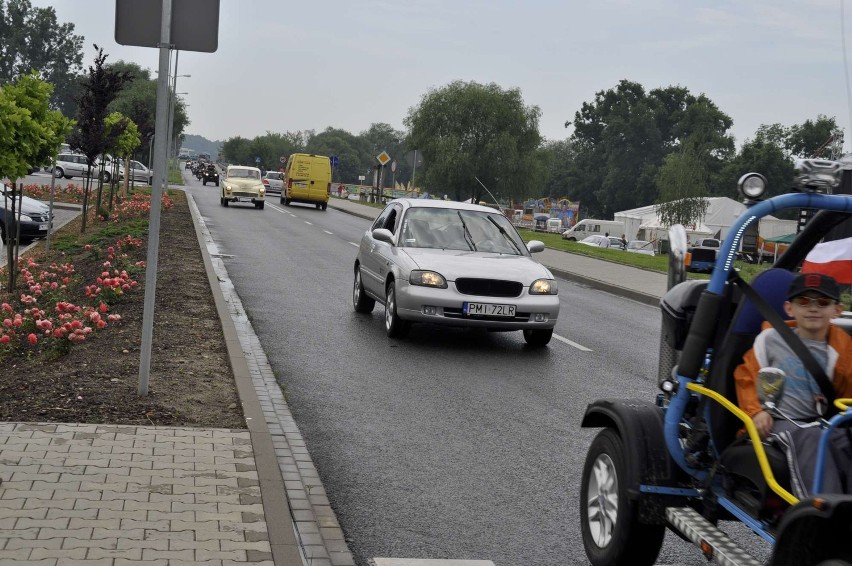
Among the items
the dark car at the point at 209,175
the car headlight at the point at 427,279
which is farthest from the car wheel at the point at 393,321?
the dark car at the point at 209,175

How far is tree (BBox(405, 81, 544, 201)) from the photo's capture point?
59.1m

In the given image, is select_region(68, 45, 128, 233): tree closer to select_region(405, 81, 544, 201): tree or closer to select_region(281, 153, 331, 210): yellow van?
select_region(281, 153, 331, 210): yellow van

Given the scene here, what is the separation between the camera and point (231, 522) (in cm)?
499

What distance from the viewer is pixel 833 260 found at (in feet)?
14.5

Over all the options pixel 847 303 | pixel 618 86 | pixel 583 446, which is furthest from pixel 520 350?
pixel 618 86

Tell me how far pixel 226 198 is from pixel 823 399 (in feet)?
141

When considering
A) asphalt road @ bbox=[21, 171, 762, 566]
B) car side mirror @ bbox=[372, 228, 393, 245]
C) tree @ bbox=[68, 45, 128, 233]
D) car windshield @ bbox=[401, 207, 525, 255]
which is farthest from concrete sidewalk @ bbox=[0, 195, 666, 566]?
tree @ bbox=[68, 45, 128, 233]

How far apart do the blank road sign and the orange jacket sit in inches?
177

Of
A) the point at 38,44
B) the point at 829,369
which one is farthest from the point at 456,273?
the point at 38,44

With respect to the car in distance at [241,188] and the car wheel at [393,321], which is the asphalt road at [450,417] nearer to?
the car wheel at [393,321]

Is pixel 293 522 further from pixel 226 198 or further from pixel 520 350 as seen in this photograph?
pixel 226 198

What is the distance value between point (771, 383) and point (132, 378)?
5.62m

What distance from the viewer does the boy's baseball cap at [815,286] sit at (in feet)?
12.9

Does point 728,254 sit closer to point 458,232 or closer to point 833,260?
point 833,260
